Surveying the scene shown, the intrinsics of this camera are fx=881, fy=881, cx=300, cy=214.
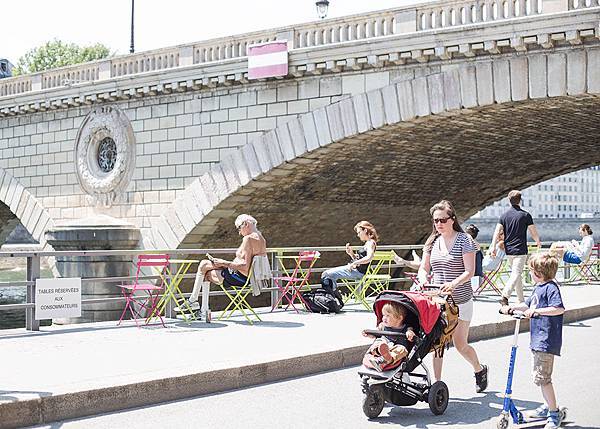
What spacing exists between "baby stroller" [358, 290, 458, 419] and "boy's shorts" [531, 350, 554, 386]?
0.87m

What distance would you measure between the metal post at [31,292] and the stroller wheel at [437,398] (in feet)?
19.5

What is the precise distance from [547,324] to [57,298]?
22.7 ft

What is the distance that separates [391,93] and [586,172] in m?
125

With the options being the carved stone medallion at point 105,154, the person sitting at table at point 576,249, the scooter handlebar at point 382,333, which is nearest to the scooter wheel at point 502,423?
the scooter handlebar at point 382,333

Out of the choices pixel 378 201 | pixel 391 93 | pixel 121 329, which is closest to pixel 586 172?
pixel 378 201

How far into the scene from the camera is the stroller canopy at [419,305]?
6.70m

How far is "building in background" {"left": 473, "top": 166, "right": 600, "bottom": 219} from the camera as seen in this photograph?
125 meters

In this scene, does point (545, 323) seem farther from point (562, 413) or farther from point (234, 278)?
point (234, 278)

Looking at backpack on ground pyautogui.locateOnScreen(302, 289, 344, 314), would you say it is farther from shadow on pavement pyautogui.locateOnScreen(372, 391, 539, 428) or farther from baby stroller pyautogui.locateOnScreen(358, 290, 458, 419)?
baby stroller pyautogui.locateOnScreen(358, 290, 458, 419)

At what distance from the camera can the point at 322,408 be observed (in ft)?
23.1

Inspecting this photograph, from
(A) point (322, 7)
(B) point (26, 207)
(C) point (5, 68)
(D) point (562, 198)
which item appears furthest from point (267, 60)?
(D) point (562, 198)

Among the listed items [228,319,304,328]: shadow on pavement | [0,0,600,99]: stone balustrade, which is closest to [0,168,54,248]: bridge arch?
[0,0,600,99]: stone balustrade

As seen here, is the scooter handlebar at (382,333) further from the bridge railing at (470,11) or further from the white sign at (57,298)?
the bridge railing at (470,11)

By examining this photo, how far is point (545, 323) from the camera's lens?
6.23m
